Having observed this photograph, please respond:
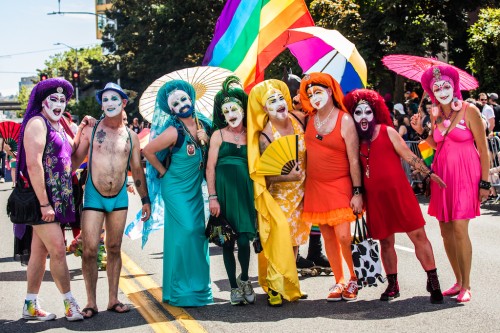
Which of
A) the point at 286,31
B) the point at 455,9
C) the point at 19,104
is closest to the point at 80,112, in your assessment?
the point at 455,9

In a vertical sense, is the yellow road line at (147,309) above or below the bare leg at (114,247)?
below

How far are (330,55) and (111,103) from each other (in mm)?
3339

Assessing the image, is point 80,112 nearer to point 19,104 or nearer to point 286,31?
point 286,31

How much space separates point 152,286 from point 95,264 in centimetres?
141

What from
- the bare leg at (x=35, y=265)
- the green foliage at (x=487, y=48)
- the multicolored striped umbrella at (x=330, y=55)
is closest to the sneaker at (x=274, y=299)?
the bare leg at (x=35, y=265)

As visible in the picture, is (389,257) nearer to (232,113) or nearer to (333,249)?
(333,249)

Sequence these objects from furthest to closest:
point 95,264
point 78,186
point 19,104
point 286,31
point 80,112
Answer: point 19,104
point 80,112
point 286,31
point 78,186
point 95,264

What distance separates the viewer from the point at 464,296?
7.07 metres

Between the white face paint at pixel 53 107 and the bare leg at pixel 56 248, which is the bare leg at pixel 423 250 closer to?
the bare leg at pixel 56 248

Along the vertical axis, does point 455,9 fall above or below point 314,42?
above

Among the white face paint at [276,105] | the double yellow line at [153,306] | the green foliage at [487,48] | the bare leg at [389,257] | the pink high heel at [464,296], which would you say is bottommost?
the double yellow line at [153,306]

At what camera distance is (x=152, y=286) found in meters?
8.48

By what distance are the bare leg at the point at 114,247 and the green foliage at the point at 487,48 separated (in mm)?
16333

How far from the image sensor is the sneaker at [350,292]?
7.33 meters
